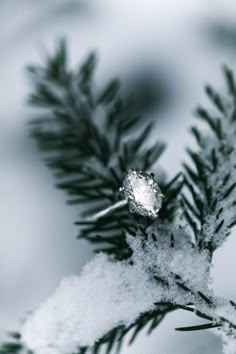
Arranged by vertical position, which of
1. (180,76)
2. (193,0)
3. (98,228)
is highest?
(193,0)

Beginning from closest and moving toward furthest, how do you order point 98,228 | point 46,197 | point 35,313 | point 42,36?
point 35,313 → point 98,228 → point 46,197 → point 42,36

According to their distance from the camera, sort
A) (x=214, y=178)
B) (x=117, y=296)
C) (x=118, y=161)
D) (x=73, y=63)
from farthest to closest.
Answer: (x=73, y=63)
(x=118, y=161)
(x=214, y=178)
(x=117, y=296)

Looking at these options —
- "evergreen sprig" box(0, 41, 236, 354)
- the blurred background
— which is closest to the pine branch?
"evergreen sprig" box(0, 41, 236, 354)

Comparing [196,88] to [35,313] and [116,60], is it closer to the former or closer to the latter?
[116,60]

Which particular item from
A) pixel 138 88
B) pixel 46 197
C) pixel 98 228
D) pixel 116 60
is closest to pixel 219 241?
pixel 98 228

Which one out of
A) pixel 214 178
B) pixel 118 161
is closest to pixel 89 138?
pixel 118 161

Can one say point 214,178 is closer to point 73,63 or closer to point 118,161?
point 118,161

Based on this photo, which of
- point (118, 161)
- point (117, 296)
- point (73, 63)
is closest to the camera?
point (117, 296)

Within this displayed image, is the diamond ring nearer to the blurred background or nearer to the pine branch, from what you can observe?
the pine branch
